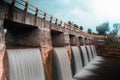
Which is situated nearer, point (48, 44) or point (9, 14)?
point (9, 14)

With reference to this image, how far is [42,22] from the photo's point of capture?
56.4 feet

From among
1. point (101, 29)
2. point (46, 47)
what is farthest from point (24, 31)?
point (101, 29)

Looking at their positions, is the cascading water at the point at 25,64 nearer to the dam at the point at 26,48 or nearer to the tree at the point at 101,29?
the dam at the point at 26,48

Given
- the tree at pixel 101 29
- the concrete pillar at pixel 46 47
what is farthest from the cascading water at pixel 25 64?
the tree at pixel 101 29

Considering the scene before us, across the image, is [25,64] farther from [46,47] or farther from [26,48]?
[46,47]

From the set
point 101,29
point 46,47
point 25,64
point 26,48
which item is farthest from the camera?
point 101,29

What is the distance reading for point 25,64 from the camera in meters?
12.7

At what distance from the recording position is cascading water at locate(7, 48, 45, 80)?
1119 cm

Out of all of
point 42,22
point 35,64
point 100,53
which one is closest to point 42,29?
point 42,22

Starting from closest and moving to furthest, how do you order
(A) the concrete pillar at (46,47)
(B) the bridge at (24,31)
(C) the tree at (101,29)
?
(B) the bridge at (24,31) < (A) the concrete pillar at (46,47) < (C) the tree at (101,29)

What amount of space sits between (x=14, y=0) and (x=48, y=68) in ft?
23.9

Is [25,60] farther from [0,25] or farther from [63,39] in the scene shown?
[63,39]

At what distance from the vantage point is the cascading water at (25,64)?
36.7 ft

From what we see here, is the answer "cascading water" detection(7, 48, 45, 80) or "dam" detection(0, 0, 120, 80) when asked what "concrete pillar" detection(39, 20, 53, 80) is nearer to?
"dam" detection(0, 0, 120, 80)
